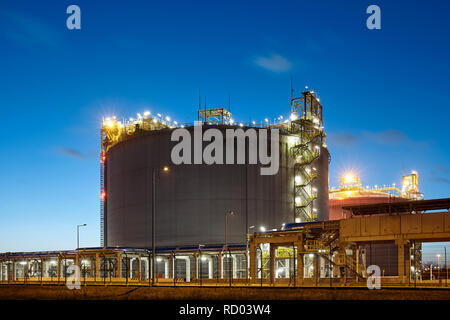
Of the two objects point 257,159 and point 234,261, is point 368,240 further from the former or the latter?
point 257,159

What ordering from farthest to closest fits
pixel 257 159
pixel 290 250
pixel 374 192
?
pixel 374 192, pixel 257 159, pixel 290 250

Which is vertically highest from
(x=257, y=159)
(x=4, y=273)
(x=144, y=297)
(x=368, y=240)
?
(x=257, y=159)

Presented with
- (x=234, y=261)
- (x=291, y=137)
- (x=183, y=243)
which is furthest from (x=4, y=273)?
(x=291, y=137)

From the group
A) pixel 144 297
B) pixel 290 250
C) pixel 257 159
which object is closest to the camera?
pixel 144 297

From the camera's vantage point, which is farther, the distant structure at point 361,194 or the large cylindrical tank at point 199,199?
the distant structure at point 361,194

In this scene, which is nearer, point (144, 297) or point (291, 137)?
point (144, 297)

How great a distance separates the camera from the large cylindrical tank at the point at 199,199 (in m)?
80.1

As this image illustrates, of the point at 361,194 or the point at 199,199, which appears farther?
the point at 361,194

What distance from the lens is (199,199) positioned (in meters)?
80.8

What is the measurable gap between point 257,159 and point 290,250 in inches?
742

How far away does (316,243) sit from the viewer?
5359cm

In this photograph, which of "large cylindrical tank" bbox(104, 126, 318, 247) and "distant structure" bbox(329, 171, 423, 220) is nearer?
"large cylindrical tank" bbox(104, 126, 318, 247)

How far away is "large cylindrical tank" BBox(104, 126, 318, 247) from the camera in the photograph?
80.1m

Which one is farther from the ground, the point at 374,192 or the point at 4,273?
the point at 374,192
